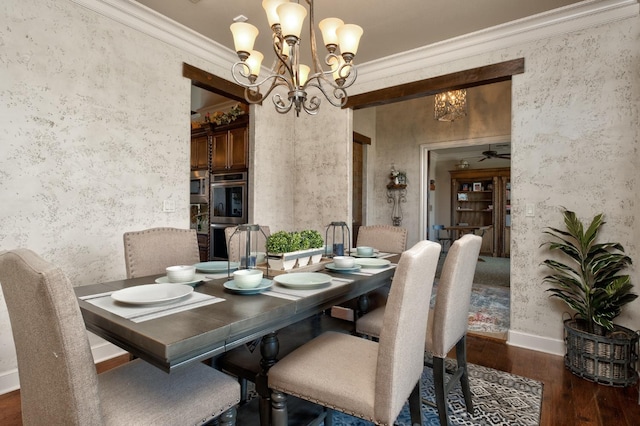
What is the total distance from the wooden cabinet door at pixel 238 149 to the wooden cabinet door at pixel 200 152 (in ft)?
1.75

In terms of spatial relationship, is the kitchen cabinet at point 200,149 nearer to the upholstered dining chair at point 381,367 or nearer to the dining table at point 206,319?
the dining table at point 206,319

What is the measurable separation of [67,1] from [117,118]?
791 mm

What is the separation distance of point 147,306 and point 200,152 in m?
3.78

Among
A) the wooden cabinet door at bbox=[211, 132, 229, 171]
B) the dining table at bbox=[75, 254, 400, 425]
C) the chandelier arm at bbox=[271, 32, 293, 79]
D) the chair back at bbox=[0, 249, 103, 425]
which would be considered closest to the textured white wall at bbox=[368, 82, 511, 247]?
the wooden cabinet door at bbox=[211, 132, 229, 171]

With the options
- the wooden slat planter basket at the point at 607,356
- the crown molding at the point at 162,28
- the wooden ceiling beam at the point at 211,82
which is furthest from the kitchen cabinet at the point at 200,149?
the wooden slat planter basket at the point at 607,356

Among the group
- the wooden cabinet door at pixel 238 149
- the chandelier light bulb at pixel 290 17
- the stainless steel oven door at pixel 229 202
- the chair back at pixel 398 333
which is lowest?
the chair back at pixel 398 333

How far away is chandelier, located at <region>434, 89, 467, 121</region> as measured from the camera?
4.39 meters

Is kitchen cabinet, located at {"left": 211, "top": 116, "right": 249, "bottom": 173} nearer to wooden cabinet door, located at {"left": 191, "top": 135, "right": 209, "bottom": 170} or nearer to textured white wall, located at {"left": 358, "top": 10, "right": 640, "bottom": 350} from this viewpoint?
wooden cabinet door, located at {"left": 191, "top": 135, "right": 209, "bottom": 170}

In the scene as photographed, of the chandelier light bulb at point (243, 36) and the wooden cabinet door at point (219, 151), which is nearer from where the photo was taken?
the chandelier light bulb at point (243, 36)

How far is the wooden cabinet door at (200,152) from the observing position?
178 inches

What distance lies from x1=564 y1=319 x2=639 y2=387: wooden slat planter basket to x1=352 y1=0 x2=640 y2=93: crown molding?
2225 mm

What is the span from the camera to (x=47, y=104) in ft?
7.30

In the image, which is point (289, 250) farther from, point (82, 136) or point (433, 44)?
point (433, 44)

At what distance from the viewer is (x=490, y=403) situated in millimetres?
1921
